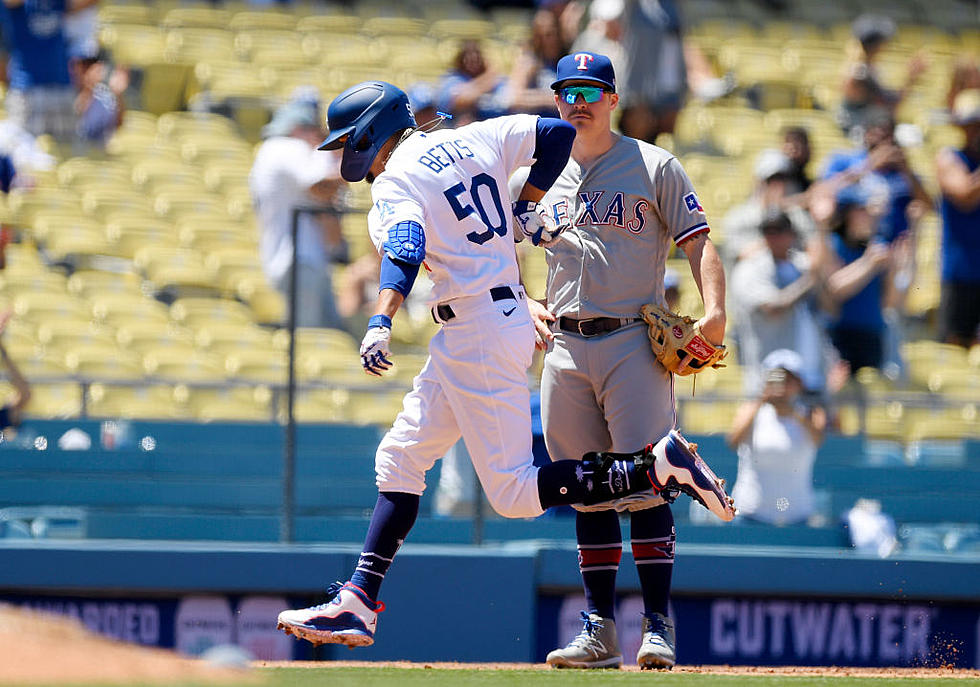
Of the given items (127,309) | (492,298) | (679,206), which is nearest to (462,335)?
(492,298)

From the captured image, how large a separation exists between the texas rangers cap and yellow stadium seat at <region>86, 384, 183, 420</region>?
7.95 ft

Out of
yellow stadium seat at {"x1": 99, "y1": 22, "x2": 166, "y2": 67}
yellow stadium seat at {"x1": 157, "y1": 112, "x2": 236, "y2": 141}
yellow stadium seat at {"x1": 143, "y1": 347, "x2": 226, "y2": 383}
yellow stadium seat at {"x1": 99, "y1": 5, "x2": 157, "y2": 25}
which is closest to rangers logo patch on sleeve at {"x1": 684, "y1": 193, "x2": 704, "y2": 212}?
yellow stadium seat at {"x1": 143, "y1": 347, "x2": 226, "y2": 383}

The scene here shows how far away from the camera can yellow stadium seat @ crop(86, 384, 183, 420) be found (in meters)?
6.25

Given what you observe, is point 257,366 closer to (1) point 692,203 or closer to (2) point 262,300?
(2) point 262,300

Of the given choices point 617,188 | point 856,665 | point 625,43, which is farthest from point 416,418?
point 625,43

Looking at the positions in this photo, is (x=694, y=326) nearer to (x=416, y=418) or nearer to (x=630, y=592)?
(x=416, y=418)

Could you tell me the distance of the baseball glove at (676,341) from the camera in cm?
472

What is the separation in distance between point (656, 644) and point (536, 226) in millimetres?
1420

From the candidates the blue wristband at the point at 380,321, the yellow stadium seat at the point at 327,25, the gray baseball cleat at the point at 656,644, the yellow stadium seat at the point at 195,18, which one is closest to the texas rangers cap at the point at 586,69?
the blue wristband at the point at 380,321

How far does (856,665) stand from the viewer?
21.0ft

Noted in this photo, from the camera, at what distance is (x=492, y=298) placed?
4.51 metres

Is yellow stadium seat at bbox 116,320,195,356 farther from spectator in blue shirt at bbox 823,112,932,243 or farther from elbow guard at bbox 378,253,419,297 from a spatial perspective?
spectator in blue shirt at bbox 823,112,932,243

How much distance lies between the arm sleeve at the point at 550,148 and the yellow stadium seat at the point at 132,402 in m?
2.33

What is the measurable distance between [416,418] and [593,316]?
0.71 m
